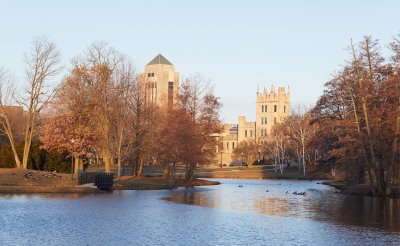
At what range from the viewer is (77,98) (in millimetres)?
47438

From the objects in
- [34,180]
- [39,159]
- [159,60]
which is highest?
[159,60]

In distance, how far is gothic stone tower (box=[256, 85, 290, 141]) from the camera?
563 feet

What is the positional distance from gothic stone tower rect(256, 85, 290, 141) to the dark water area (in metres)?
143

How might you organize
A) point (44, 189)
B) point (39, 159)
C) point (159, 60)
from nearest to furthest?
point (44, 189), point (39, 159), point (159, 60)

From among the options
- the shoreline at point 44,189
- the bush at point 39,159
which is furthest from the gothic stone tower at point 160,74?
the shoreline at point 44,189

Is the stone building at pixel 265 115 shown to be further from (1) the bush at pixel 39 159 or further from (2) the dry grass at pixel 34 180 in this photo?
(2) the dry grass at pixel 34 180

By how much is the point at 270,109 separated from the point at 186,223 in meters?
155

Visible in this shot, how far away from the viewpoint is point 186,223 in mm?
20672

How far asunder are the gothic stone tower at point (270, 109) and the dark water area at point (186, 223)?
142933 mm

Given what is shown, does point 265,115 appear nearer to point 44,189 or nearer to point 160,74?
A: point 160,74

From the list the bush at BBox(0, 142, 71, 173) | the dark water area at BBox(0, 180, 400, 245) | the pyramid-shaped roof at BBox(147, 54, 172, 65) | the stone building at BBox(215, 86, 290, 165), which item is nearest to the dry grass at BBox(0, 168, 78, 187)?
the dark water area at BBox(0, 180, 400, 245)

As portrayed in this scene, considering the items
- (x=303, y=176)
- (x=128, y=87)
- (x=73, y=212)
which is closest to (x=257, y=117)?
(x=303, y=176)

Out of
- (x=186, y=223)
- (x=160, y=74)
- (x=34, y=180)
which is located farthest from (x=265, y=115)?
(x=186, y=223)

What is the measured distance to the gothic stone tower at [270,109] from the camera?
563 feet
